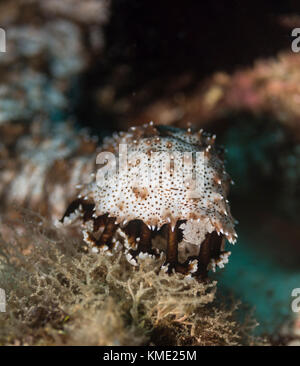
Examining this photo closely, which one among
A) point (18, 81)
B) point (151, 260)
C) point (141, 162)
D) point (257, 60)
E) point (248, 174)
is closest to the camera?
point (151, 260)

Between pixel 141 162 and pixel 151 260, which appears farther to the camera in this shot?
pixel 141 162

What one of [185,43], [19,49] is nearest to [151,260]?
[185,43]

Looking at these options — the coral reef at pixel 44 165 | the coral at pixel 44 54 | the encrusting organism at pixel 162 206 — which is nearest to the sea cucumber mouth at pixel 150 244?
the encrusting organism at pixel 162 206

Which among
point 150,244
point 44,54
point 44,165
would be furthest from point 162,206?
point 44,54
